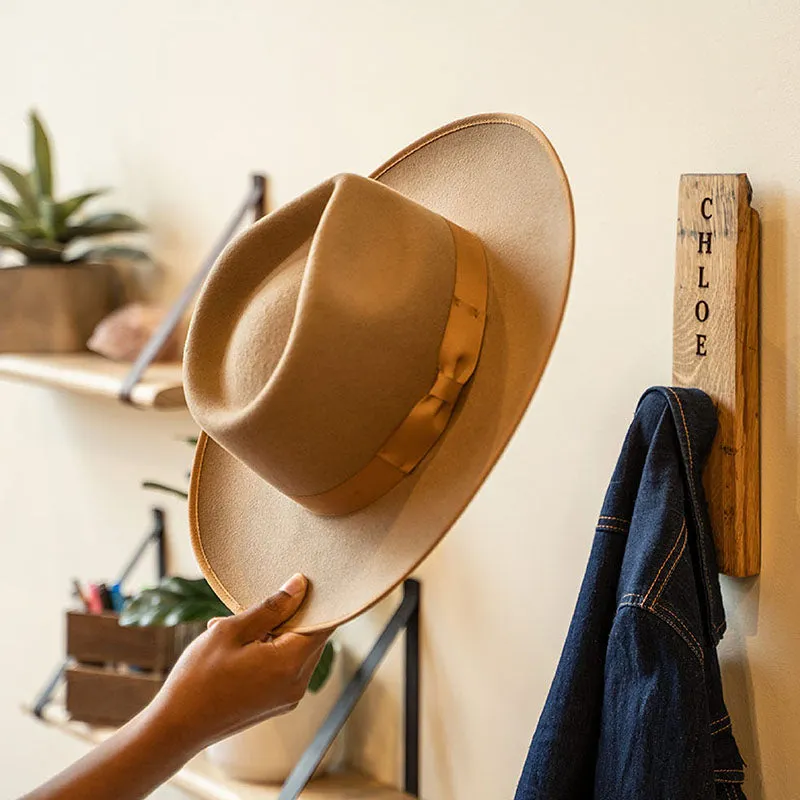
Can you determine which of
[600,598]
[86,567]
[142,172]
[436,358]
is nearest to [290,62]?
[142,172]

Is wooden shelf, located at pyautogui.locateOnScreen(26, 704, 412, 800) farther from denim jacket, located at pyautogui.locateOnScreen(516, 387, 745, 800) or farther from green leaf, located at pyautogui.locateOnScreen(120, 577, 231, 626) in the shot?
denim jacket, located at pyautogui.locateOnScreen(516, 387, 745, 800)

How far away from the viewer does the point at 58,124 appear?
1741mm

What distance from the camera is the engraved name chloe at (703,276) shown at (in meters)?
0.86

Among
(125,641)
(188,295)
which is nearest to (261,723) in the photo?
(125,641)

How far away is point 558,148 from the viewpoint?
1021 mm

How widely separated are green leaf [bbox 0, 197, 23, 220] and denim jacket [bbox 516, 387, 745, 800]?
3.41 ft

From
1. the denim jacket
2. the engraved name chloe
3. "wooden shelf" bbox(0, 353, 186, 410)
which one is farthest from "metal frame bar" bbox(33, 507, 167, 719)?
the engraved name chloe

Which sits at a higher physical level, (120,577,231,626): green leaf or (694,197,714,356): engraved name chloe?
(694,197,714,356): engraved name chloe

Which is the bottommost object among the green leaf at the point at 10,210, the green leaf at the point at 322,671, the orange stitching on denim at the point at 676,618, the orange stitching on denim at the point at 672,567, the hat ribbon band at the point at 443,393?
the green leaf at the point at 322,671

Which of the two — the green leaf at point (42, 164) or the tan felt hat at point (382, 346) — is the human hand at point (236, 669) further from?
the green leaf at point (42, 164)

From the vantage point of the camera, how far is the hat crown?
0.73 metres

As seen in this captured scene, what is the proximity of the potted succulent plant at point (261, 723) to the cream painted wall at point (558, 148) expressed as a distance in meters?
0.07

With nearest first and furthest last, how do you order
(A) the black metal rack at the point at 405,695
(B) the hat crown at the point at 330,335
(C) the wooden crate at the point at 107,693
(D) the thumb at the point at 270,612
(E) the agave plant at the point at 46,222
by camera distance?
(B) the hat crown at the point at 330,335
(D) the thumb at the point at 270,612
(A) the black metal rack at the point at 405,695
(C) the wooden crate at the point at 107,693
(E) the agave plant at the point at 46,222

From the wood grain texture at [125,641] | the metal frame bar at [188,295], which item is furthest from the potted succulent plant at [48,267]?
the wood grain texture at [125,641]
